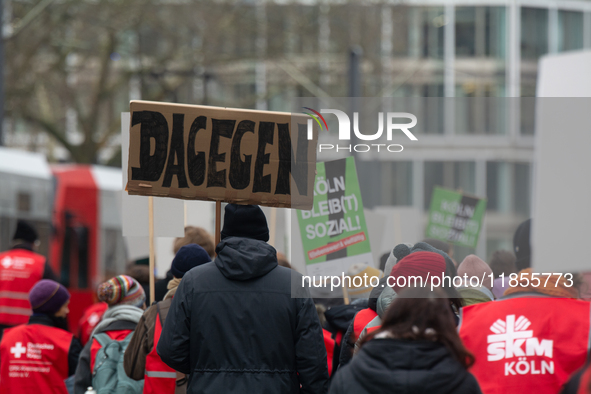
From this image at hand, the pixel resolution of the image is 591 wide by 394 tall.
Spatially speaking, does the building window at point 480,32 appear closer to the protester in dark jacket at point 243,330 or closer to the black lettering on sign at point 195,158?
the black lettering on sign at point 195,158

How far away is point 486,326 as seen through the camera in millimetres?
3467

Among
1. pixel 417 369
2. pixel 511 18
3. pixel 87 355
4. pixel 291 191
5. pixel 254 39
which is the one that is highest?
pixel 511 18

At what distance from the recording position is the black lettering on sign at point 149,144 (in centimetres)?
459

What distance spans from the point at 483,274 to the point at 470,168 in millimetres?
32898

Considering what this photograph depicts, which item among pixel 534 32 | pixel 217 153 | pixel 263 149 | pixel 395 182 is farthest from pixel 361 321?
pixel 534 32

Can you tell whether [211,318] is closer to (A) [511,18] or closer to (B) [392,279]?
(B) [392,279]

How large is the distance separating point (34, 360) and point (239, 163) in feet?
7.59

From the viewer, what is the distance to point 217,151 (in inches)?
181

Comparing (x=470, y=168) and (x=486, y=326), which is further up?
(x=470, y=168)

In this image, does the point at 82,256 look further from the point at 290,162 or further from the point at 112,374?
the point at 290,162

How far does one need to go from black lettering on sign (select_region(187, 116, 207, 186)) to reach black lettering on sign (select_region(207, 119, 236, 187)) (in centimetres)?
4

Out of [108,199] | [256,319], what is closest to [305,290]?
[256,319]

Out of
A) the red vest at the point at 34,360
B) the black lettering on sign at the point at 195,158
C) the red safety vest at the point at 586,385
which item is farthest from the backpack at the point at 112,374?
the red safety vest at the point at 586,385

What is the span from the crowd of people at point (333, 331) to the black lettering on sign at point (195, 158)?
0.44 m
